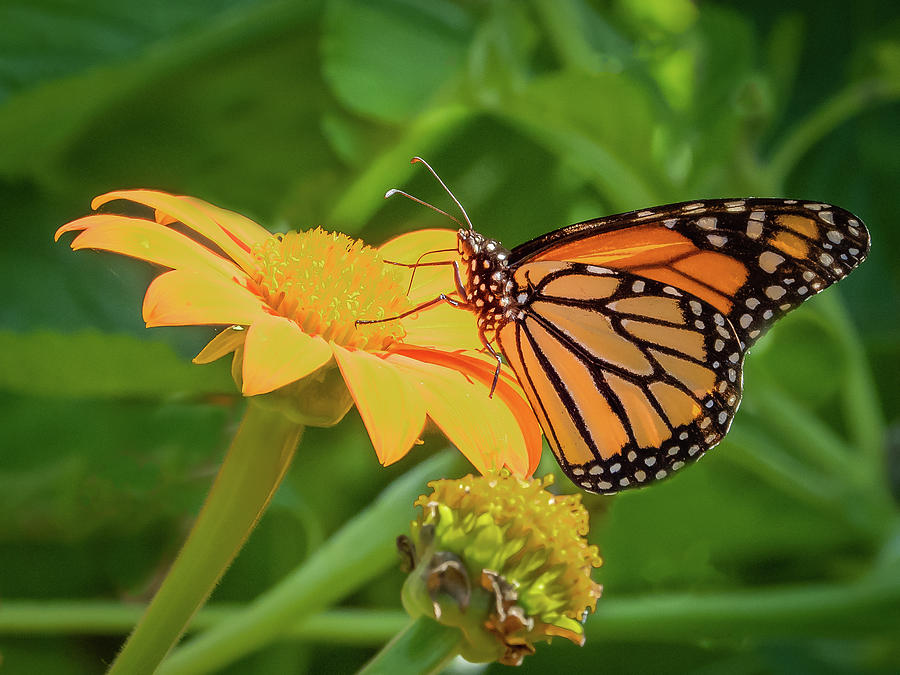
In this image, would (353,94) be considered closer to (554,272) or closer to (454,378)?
(554,272)

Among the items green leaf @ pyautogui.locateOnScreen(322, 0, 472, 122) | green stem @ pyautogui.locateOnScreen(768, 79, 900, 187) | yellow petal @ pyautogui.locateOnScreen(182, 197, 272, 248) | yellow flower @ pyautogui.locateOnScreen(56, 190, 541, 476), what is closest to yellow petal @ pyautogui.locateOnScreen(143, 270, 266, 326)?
yellow flower @ pyautogui.locateOnScreen(56, 190, 541, 476)

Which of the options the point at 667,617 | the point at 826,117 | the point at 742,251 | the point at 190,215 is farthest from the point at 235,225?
the point at 826,117

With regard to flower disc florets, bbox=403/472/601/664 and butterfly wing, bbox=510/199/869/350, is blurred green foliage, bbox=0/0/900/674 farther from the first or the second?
flower disc florets, bbox=403/472/601/664

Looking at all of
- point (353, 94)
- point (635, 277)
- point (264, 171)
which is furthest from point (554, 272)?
point (264, 171)

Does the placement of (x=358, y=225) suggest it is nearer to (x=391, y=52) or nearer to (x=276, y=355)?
(x=391, y=52)

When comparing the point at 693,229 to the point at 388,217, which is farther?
the point at 388,217

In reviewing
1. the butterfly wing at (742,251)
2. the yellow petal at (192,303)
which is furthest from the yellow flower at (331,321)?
the butterfly wing at (742,251)
